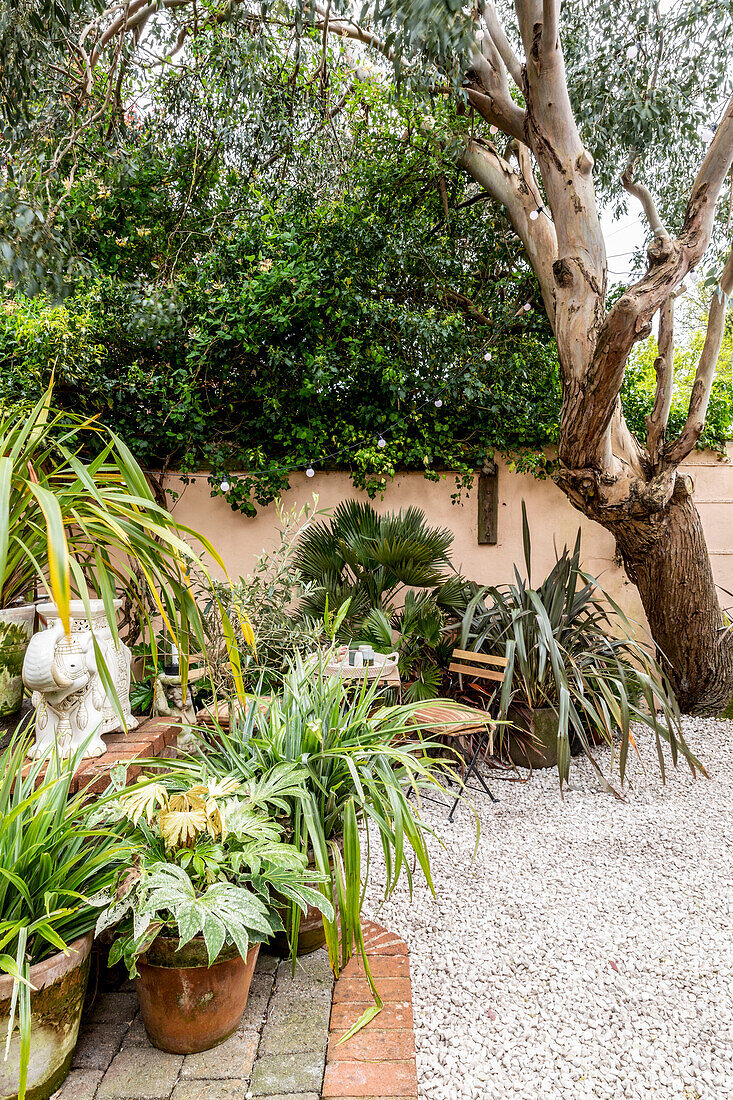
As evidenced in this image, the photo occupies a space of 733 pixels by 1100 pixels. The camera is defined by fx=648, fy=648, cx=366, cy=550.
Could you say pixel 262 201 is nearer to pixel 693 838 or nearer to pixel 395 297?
pixel 395 297

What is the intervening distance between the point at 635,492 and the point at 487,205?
259cm

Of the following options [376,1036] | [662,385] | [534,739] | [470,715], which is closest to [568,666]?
[534,739]

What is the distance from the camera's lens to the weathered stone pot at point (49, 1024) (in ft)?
4.22

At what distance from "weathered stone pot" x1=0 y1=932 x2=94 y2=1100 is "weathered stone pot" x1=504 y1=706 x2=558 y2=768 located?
2672mm

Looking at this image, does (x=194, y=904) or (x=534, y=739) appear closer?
(x=194, y=904)

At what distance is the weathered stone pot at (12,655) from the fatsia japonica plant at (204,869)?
918 millimetres

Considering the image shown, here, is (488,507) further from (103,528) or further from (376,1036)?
(376,1036)

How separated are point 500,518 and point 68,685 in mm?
3824

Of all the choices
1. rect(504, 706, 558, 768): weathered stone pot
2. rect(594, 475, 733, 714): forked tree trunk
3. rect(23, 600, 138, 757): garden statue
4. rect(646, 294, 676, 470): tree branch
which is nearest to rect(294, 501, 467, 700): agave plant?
rect(504, 706, 558, 768): weathered stone pot

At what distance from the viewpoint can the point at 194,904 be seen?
1354mm

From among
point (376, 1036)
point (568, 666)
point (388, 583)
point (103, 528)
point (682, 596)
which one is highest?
point (103, 528)

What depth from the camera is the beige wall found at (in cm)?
506

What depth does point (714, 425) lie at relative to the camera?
17.1 ft

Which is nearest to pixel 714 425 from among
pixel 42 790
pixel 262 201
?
pixel 262 201
